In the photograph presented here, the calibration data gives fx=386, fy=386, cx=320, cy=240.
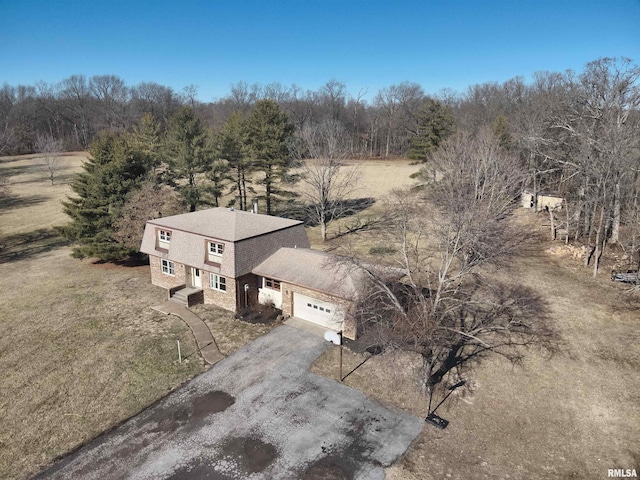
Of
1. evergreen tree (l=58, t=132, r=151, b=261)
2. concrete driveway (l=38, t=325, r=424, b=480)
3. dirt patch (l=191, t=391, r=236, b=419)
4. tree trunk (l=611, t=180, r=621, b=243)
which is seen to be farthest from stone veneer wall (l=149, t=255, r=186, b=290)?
tree trunk (l=611, t=180, r=621, b=243)

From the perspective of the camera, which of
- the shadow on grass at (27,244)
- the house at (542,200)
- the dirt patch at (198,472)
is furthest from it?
the house at (542,200)

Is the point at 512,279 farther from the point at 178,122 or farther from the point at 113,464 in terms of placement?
the point at 178,122

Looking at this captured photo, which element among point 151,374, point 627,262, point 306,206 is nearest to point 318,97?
point 306,206

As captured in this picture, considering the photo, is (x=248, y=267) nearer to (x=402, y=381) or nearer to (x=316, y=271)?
(x=316, y=271)

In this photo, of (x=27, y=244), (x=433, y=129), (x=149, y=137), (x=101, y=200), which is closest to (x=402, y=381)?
(x=101, y=200)

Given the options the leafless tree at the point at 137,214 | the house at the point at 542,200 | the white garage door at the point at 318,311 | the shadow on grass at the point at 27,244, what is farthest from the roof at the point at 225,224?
the house at the point at 542,200

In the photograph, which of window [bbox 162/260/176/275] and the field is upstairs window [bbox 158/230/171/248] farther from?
the field

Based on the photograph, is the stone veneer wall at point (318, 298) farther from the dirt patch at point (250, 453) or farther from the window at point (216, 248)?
the dirt patch at point (250, 453)
